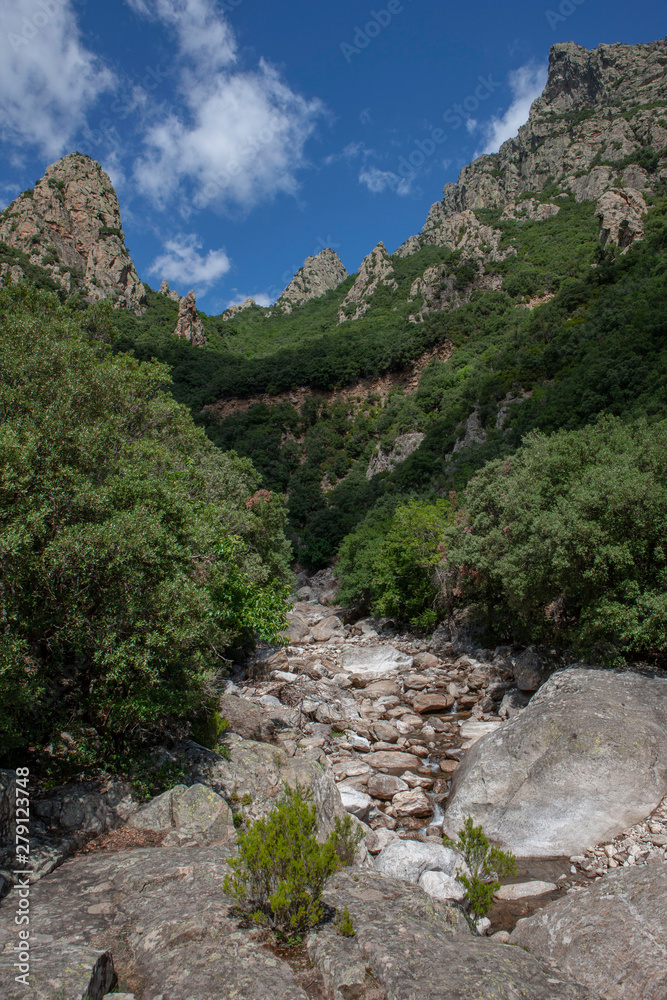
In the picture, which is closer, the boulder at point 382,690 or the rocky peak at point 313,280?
the boulder at point 382,690

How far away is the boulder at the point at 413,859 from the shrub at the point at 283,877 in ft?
9.41

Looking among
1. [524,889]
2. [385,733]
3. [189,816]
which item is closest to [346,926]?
[189,816]

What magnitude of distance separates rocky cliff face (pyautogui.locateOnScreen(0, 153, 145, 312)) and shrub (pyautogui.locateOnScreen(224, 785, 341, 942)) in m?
86.3

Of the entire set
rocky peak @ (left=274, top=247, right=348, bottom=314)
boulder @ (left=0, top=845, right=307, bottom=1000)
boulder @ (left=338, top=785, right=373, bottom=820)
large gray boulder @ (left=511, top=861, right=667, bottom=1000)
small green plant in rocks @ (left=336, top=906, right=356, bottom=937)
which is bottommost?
boulder @ (left=338, top=785, right=373, bottom=820)

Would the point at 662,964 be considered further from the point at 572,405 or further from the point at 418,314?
the point at 418,314

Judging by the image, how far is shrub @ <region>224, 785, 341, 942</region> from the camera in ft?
17.4

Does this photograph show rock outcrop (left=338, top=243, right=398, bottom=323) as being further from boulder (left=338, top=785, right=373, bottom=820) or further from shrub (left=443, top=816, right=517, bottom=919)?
shrub (left=443, top=816, right=517, bottom=919)

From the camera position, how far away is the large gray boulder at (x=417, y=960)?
15.0ft

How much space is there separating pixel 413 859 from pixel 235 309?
14918 centimetres

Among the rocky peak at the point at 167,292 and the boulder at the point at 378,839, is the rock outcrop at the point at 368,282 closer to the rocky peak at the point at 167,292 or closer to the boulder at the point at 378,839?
the rocky peak at the point at 167,292

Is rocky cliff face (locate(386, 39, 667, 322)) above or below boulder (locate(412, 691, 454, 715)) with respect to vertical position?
above

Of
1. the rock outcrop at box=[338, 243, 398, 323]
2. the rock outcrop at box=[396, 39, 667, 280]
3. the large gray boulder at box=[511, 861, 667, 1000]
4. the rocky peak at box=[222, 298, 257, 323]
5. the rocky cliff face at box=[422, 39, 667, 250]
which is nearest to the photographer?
the large gray boulder at box=[511, 861, 667, 1000]

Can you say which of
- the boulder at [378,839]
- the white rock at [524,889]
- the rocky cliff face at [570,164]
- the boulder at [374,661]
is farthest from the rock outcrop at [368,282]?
the white rock at [524,889]

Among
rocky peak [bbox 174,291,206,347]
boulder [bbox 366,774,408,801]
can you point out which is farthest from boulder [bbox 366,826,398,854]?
rocky peak [bbox 174,291,206,347]
